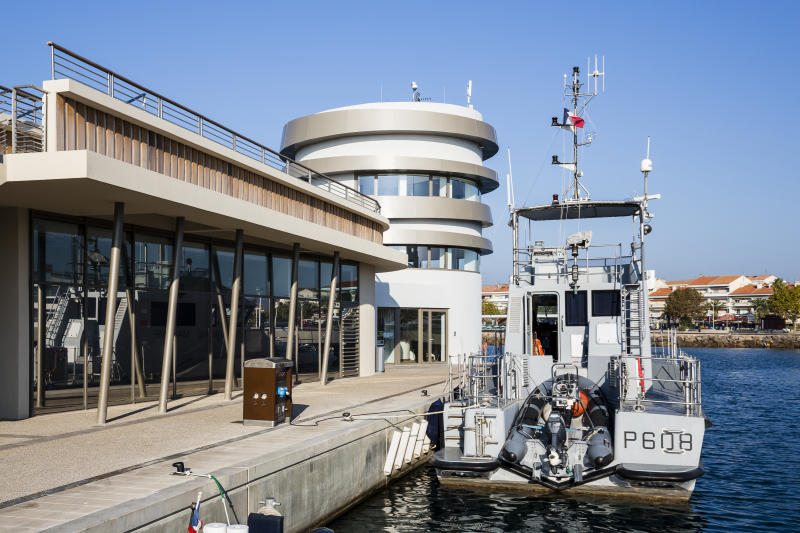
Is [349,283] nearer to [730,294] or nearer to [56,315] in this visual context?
[56,315]

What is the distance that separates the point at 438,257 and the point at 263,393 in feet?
87.5

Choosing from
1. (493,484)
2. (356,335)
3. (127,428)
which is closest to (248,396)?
(127,428)

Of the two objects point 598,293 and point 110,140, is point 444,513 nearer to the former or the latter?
point 598,293

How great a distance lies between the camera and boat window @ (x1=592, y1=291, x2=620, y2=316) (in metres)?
18.3

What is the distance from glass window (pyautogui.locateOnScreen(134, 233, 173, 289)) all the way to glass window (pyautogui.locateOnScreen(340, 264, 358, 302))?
399 inches

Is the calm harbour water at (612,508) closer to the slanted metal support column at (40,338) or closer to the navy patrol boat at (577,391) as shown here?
the navy patrol boat at (577,391)

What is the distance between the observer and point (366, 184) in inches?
1555

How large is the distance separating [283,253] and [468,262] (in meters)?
19.5

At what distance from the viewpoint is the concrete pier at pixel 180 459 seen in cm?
803

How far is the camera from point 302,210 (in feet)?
71.4

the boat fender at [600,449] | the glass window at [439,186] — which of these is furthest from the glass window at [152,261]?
the glass window at [439,186]

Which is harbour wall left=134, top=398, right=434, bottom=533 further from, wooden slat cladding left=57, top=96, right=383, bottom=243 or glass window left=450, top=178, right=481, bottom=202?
glass window left=450, top=178, right=481, bottom=202

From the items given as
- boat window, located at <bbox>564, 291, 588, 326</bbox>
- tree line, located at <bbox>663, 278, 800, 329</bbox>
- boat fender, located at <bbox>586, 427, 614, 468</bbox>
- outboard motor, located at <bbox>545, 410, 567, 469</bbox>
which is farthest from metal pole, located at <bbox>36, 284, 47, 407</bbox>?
tree line, located at <bbox>663, 278, 800, 329</bbox>

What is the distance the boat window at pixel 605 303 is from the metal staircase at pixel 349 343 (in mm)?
11760
